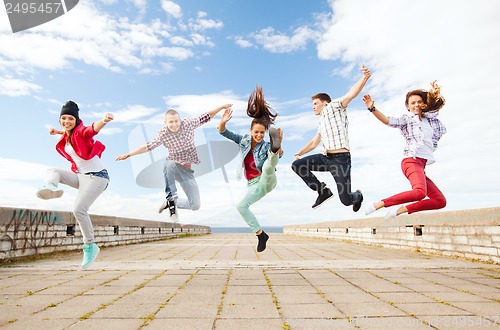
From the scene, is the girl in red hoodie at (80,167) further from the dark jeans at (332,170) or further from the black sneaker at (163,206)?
the dark jeans at (332,170)

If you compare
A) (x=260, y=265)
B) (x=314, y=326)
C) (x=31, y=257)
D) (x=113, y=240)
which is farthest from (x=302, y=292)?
(x=113, y=240)

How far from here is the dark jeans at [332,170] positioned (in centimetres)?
286

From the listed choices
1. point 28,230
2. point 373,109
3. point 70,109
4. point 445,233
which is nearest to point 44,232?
point 28,230

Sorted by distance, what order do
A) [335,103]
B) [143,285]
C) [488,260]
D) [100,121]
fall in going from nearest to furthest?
[335,103] → [100,121] → [143,285] → [488,260]

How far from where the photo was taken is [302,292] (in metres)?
4.64

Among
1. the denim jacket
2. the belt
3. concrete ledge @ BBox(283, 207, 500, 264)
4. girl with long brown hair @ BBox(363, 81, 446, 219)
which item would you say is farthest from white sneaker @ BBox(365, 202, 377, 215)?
concrete ledge @ BBox(283, 207, 500, 264)

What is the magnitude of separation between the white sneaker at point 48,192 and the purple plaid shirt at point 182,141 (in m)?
0.83

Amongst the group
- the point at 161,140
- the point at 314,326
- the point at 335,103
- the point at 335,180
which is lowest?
the point at 314,326

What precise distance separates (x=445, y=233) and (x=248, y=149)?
8069 mm

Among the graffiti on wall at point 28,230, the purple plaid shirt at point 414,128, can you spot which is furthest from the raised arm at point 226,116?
the graffiti on wall at point 28,230

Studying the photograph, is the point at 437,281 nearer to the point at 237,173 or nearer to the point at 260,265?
the point at 260,265

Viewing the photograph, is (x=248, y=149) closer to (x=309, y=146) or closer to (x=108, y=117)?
(x=309, y=146)

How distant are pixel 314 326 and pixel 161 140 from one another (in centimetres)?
200

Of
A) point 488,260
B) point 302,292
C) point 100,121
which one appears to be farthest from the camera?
point 488,260
